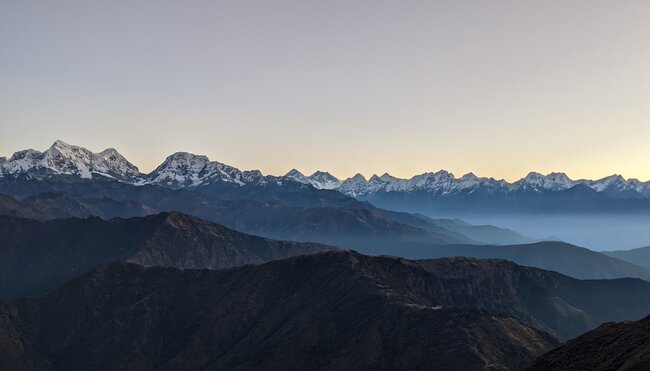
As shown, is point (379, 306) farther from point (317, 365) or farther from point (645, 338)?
point (645, 338)

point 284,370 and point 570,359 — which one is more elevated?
point 570,359

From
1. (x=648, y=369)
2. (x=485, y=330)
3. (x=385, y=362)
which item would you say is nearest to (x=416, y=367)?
(x=385, y=362)

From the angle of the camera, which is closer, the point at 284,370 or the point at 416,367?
the point at 416,367

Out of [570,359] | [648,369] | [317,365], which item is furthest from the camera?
[317,365]

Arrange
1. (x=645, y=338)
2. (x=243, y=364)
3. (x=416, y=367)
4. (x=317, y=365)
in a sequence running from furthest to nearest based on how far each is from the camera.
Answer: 1. (x=243, y=364)
2. (x=317, y=365)
3. (x=416, y=367)
4. (x=645, y=338)

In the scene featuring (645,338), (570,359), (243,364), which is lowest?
(243,364)

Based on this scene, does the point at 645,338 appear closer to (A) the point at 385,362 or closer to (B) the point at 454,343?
(B) the point at 454,343
